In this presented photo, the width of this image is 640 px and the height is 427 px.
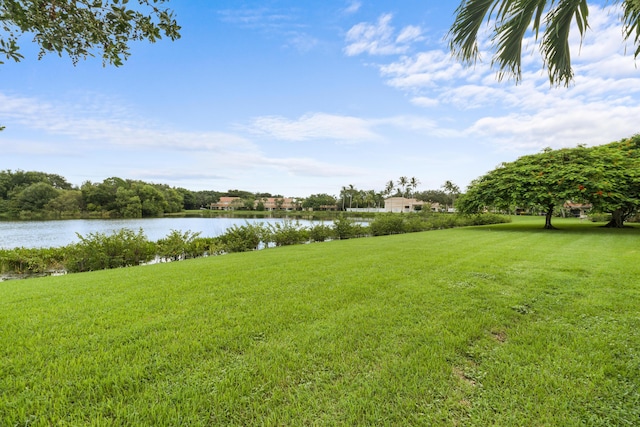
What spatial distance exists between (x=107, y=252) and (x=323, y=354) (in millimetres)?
9357

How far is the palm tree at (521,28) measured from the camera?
9.73 feet

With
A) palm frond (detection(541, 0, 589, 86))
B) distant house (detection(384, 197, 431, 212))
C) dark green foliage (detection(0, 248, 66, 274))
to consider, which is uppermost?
palm frond (detection(541, 0, 589, 86))

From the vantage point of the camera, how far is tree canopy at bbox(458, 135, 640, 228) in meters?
13.9

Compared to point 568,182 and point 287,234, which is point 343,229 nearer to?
point 287,234

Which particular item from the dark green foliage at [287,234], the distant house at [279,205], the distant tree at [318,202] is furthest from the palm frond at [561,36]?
the distant house at [279,205]

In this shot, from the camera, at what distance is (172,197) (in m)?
61.4

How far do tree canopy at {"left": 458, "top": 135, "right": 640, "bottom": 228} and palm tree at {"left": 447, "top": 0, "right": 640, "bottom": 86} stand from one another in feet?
46.5

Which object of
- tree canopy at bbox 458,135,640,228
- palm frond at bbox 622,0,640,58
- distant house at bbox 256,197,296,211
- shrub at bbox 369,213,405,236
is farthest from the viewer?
distant house at bbox 256,197,296,211

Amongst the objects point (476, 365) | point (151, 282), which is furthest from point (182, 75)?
point (476, 365)

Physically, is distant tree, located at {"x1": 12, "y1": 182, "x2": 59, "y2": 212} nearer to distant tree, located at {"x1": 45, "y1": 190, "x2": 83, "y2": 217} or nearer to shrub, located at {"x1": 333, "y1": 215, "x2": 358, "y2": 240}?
distant tree, located at {"x1": 45, "y1": 190, "x2": 83, "y2": 217}

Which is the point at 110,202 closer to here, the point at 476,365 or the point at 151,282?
the point at 151,282

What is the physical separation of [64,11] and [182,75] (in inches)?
430

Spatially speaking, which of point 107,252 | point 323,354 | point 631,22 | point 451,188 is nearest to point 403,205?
point 451,188

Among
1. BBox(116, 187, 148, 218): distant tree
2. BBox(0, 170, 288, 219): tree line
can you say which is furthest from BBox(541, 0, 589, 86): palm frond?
BBox(116, 187, 148, 218): distant tree
